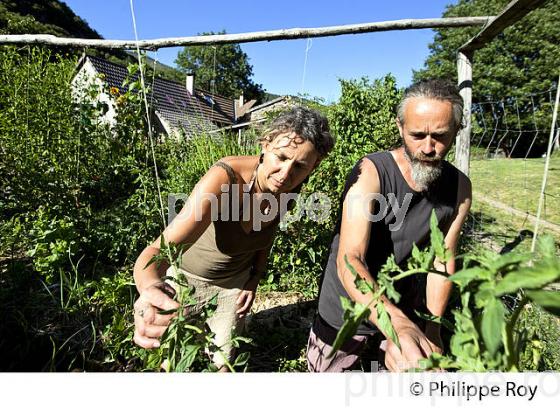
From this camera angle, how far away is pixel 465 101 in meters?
3.36

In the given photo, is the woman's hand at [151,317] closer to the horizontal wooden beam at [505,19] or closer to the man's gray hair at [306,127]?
the man's gray hair at [306,127]

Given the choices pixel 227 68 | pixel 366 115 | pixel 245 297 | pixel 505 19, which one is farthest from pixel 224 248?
pixel 227 68

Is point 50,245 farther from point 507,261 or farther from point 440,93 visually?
point 507,261

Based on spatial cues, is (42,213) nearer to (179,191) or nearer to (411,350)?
(179,191)

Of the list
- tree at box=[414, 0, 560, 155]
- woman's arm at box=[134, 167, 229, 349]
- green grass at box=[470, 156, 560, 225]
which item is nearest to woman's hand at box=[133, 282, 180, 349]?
woman's arm at box=[134, 167, 229, 349]

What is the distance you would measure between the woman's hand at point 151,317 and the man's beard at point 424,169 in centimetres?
121

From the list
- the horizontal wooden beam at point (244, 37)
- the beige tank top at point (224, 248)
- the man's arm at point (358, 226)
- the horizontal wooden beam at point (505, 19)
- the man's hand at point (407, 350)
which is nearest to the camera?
the man's hand at point (407, 350)

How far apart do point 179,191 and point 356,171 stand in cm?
258

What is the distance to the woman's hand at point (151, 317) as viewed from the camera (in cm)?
95

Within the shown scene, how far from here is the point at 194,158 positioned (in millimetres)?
4305

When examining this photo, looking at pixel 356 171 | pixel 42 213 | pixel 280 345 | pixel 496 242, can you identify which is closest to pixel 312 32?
pixel 356 171

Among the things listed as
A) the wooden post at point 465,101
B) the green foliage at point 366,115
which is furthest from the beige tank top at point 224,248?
the wooden post at point 465,101

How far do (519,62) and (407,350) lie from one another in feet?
105

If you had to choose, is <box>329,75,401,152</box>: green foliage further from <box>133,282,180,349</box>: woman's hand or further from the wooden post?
<box>133,282,180,349</box>: woman's hand
